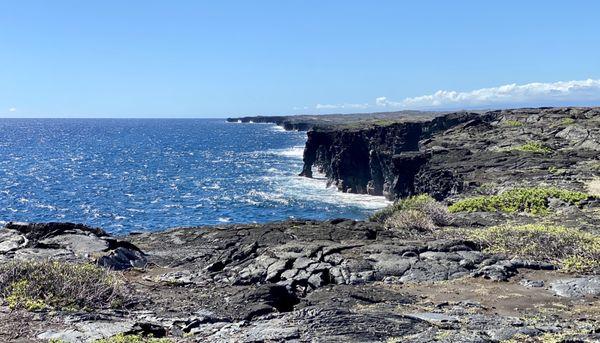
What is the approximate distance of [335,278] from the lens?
14398mm

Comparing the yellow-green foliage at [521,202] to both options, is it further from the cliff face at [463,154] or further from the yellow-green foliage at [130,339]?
the yellow-green foliage at [130,339]

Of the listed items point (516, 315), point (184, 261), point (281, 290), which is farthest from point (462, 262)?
point (184, 261)

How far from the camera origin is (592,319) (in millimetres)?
10312

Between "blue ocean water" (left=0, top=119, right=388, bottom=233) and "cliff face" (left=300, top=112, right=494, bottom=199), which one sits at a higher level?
"cliff face" (left=300, top=112, right=494, bottom=199)

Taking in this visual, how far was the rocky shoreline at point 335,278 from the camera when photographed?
31.1 feet

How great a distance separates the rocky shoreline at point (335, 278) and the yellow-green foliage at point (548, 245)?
0.14 feet

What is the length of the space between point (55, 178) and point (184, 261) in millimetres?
78800

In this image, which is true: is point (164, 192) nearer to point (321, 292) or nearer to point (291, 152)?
point (321, 292)

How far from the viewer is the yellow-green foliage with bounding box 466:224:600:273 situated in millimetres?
14430

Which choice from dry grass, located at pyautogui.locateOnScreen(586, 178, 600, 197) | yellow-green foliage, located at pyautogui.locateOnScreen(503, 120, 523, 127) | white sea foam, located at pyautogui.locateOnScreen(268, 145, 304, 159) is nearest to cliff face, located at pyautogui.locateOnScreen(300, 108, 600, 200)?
yellow-green foliage, located at pyautogui.locateOnScreen(503, 120, 523, 127)

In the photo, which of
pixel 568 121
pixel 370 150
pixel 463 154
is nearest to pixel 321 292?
pixel 463 154

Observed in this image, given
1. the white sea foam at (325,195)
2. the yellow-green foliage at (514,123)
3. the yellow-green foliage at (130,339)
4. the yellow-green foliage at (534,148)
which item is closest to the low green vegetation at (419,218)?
the yellow-green foliage at (130,339)

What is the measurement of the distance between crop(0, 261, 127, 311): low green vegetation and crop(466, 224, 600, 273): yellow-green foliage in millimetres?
11310

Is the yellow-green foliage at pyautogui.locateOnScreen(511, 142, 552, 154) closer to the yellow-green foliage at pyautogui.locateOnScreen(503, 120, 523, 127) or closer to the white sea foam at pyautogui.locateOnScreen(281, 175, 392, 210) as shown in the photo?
the yellow-green foliage at pyautogui.locateOnScreen(503, 120, 523, 127)
